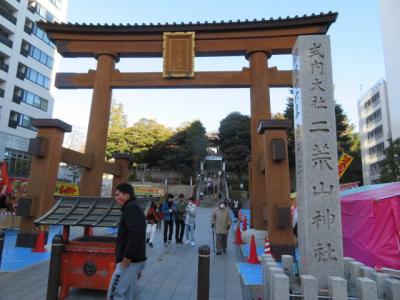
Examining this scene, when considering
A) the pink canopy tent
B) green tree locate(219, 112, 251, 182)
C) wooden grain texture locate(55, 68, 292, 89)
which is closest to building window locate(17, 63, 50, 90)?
green tree locate(219, 112, 251, 182)

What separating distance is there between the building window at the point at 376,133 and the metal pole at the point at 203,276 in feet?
175

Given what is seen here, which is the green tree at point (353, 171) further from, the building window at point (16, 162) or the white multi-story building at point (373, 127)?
the building window at point (16, 162)

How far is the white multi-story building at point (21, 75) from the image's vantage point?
29094 mm

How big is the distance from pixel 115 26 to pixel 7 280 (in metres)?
9.23

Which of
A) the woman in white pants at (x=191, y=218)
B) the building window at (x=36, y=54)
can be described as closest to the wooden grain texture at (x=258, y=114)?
the woman in white pants at (x=191, y=218)

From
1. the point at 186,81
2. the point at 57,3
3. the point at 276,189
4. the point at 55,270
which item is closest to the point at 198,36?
the point at 186,81

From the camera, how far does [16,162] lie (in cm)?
3011

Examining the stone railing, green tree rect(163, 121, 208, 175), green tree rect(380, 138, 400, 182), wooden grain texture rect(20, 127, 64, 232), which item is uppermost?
green tree rect(163, 121, 208, 175)

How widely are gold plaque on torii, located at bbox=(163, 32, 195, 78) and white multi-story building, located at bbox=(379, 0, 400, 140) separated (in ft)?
120

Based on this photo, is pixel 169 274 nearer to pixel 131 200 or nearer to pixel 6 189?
pixel 131 200

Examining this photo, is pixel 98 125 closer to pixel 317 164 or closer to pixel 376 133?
pixel 317 164

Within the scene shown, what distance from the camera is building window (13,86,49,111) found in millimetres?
30680

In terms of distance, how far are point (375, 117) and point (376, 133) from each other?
272 centimetres

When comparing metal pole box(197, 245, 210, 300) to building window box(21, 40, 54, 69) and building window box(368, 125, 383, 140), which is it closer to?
building window box(21, 40, 54, 69)
